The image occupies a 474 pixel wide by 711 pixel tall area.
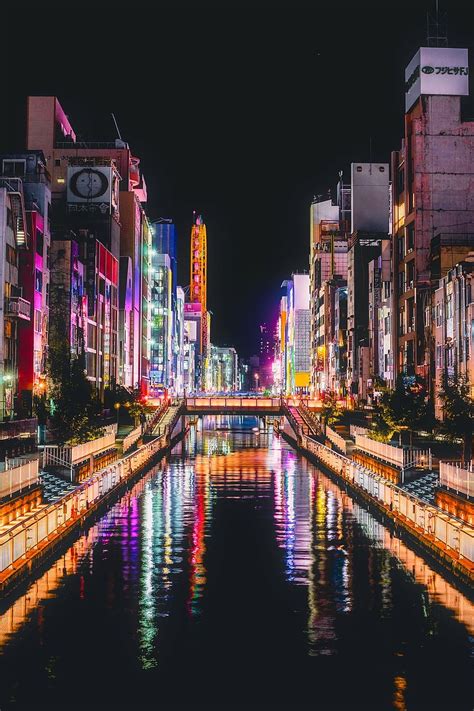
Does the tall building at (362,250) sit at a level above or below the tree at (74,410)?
above

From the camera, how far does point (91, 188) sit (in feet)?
557

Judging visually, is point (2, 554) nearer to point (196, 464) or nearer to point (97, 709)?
point (97, 709)

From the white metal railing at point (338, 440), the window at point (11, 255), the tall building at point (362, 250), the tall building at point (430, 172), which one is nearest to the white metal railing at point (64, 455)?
the white metal railing at point (338, 440)

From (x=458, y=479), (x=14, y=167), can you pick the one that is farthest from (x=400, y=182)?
(x=458, y=479)

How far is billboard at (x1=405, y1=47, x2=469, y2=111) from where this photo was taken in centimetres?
11900

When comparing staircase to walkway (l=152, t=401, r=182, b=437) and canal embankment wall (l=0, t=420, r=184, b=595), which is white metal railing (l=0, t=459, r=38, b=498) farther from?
staircase to walkway (l=152, t=401, r=182, b=437)

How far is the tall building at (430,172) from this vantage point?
118m

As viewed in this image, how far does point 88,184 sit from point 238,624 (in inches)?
5962

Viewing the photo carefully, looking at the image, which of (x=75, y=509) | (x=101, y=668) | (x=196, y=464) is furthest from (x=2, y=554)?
(x=196, y=464)

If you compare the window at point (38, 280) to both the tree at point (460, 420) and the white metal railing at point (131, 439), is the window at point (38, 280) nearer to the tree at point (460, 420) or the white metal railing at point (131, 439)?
the white metal railing at point (131, 439)

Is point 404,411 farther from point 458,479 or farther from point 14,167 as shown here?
point 14,167

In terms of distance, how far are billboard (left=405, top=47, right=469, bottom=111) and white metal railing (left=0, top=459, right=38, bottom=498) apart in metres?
88.3

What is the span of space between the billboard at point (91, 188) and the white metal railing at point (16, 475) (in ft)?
409

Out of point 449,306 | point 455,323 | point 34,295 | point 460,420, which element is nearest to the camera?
Result: point 460,420
